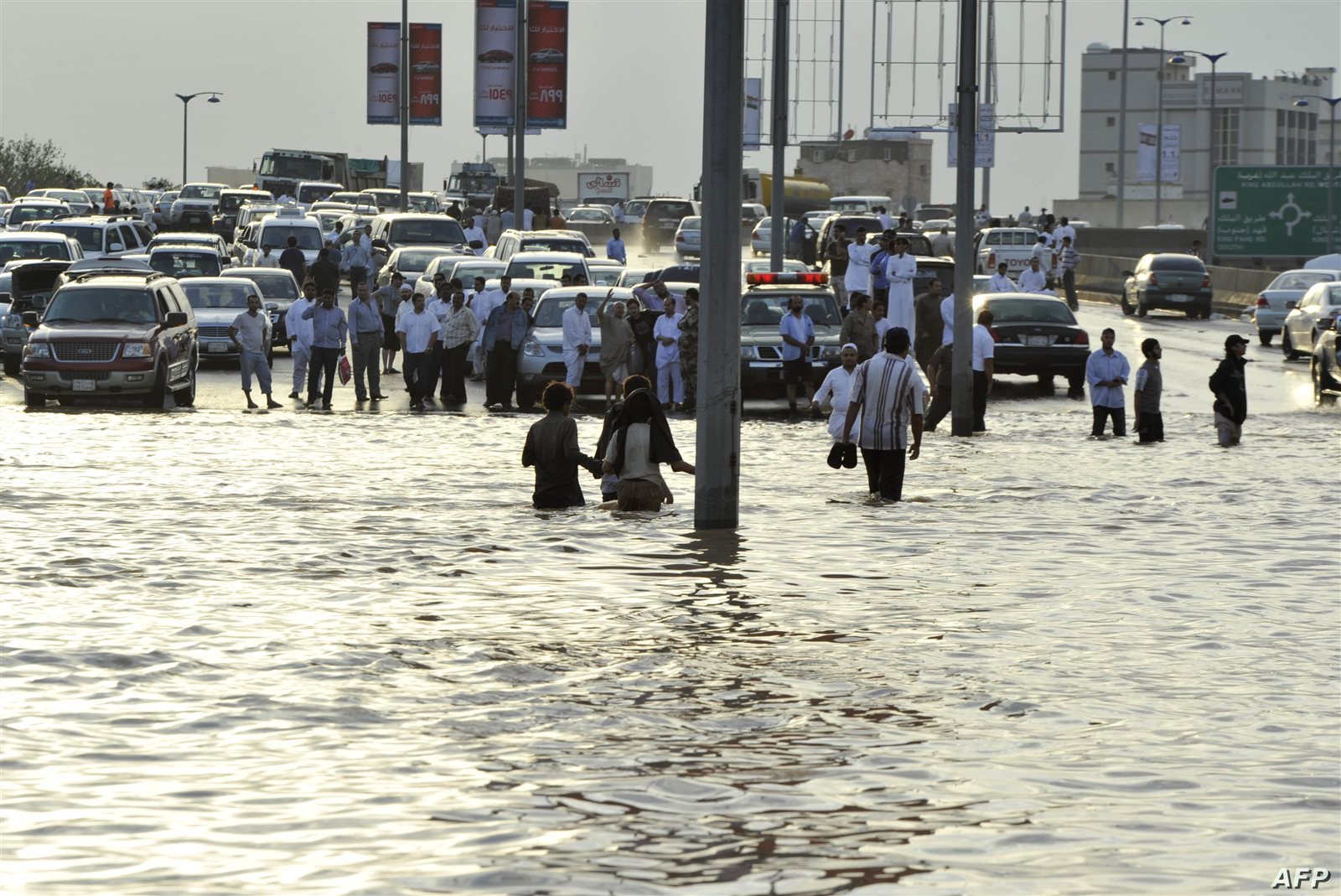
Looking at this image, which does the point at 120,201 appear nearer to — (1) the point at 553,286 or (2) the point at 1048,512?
(1) the point at 553,286

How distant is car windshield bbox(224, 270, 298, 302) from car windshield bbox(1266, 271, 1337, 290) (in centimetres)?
2147

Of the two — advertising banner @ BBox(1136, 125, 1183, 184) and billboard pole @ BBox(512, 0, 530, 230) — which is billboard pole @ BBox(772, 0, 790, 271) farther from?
advertising banner @ BBox(1136, 125, 1183, 184)

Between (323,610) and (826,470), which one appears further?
(826,470)

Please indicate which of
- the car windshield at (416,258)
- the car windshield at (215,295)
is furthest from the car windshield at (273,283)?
the car windshield at (416,258)

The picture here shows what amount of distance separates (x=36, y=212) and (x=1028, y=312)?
37.0 metres

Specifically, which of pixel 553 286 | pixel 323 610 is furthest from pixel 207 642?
pixel 553 286

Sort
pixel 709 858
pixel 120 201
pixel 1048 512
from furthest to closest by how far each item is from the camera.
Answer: pixel 120 201 → pixel 1048 512 → pixel 709 858

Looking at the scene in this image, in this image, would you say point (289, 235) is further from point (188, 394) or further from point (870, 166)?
point (870, 166)

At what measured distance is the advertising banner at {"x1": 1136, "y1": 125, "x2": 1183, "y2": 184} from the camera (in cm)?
11575


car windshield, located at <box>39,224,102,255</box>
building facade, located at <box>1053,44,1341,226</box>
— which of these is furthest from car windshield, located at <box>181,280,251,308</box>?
building facade, located at <box>1053,44,1341,226</box>

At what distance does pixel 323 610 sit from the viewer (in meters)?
12.8

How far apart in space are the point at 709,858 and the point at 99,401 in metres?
24.5

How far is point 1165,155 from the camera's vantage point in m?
116

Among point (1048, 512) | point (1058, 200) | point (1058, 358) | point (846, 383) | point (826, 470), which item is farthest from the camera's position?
point (1058, 200)
